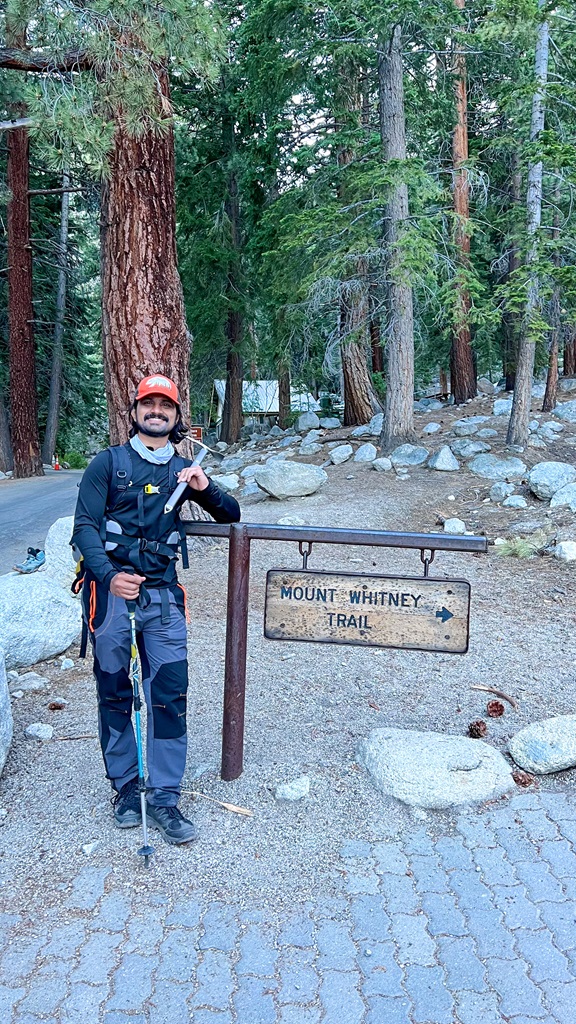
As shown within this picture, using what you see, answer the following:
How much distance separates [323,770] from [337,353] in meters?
12.9

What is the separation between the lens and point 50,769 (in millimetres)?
3879

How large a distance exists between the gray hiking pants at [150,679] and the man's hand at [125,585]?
0.15 m

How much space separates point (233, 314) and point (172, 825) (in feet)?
58.4

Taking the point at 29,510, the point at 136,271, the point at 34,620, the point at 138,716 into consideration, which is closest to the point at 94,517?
the point at 138,716

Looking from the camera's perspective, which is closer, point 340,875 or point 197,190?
point 340,875

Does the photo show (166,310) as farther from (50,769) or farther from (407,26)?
(407,26)

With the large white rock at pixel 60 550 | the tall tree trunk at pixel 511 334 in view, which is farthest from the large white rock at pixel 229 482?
the tall tree trunk at pixel 511 334

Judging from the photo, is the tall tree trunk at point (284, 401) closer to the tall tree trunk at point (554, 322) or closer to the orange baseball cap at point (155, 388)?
the tall tree trunk at point (554, 322)

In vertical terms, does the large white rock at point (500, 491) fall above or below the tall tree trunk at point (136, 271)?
below

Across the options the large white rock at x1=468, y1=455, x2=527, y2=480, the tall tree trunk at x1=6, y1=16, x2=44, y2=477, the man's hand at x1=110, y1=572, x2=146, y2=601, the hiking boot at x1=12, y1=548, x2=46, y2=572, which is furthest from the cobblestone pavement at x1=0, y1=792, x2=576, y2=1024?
the tall tree trunk at x1=6, y1=16, x2=44, y2=477

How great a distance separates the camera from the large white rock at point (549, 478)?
10.4m

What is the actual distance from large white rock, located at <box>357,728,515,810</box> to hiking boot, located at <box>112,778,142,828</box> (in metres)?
1.17

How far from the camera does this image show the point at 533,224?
12.2 m

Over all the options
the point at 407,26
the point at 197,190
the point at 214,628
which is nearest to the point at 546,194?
the point at 407,26
